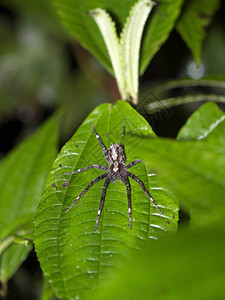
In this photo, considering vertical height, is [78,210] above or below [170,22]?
below

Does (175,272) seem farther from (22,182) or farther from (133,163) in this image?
(22,182)

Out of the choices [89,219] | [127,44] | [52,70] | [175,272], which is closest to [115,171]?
[89,219]

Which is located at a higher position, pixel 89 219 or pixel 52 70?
pixel 52 70

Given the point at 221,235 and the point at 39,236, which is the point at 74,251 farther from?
the point at 221,235

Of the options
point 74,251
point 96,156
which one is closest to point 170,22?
point 96,156

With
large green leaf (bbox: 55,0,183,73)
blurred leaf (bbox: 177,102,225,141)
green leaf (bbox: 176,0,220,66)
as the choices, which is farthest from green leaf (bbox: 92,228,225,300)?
green leaf (bbox: 176,0,220,66)

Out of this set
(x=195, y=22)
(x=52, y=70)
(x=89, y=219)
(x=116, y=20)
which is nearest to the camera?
(x=89, y=219)

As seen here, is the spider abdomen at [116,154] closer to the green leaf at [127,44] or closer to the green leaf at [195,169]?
the green leaf at [127,44]

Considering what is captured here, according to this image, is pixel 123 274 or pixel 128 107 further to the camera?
pixel 128 107
